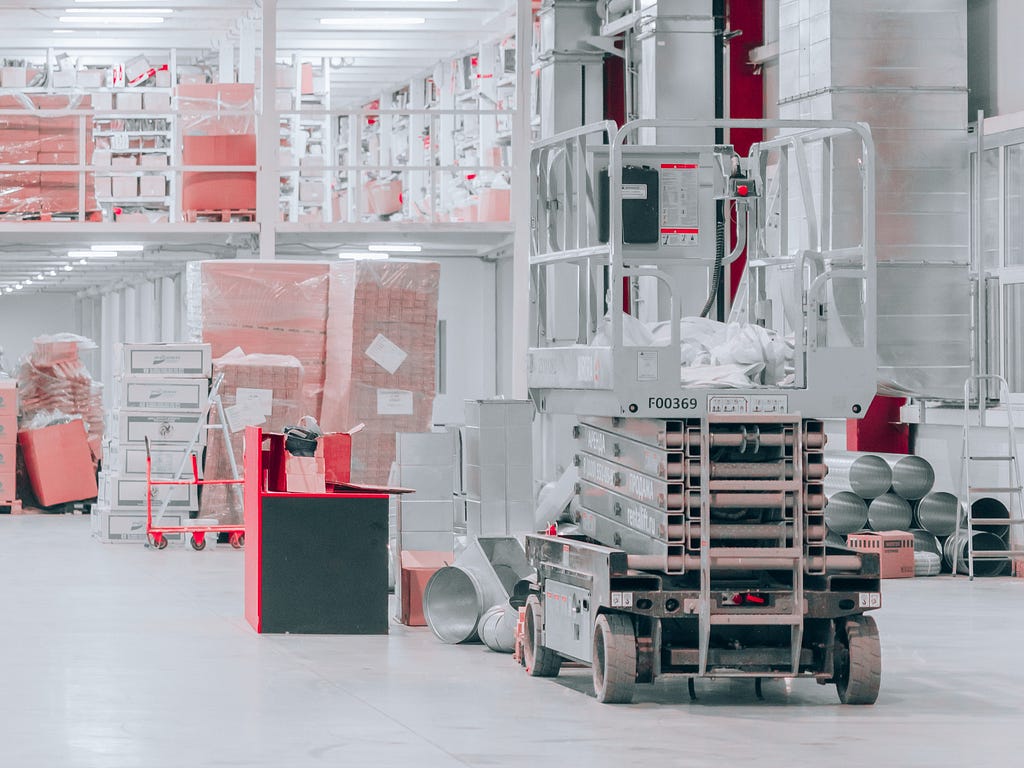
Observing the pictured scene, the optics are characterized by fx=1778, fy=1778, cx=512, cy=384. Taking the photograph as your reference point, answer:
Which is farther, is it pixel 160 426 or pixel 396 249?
pixel 396 249

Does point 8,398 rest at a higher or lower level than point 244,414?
higher

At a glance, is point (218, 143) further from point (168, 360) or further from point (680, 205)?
point (680, 205)

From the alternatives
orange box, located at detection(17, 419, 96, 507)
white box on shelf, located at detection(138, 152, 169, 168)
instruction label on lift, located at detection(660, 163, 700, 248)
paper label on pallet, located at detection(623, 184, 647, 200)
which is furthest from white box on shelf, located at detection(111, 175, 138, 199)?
paper label on pallet, located at detection(623, 184, 647, 200)

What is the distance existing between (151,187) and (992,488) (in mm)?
12243

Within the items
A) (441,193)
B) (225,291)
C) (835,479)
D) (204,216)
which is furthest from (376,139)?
(835,479)

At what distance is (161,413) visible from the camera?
51.4ft

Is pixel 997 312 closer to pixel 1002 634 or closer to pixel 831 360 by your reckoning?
pixel 1002 634

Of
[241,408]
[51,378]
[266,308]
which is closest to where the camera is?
[241,408]

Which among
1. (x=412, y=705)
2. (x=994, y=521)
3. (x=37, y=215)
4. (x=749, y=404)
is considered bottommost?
(x=412, y=705)

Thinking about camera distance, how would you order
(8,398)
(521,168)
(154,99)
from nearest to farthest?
(521,168)
(8,398)
(154,99)

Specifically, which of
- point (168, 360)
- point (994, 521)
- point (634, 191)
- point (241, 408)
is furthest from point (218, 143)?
point (634, 191)

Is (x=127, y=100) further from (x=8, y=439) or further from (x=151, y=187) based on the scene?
(x=8, y=439)

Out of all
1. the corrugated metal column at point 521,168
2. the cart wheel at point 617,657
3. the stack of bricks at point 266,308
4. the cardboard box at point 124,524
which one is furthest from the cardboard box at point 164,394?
the cart wheel at point 617,657

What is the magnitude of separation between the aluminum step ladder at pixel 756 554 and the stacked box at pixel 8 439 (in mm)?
12857
